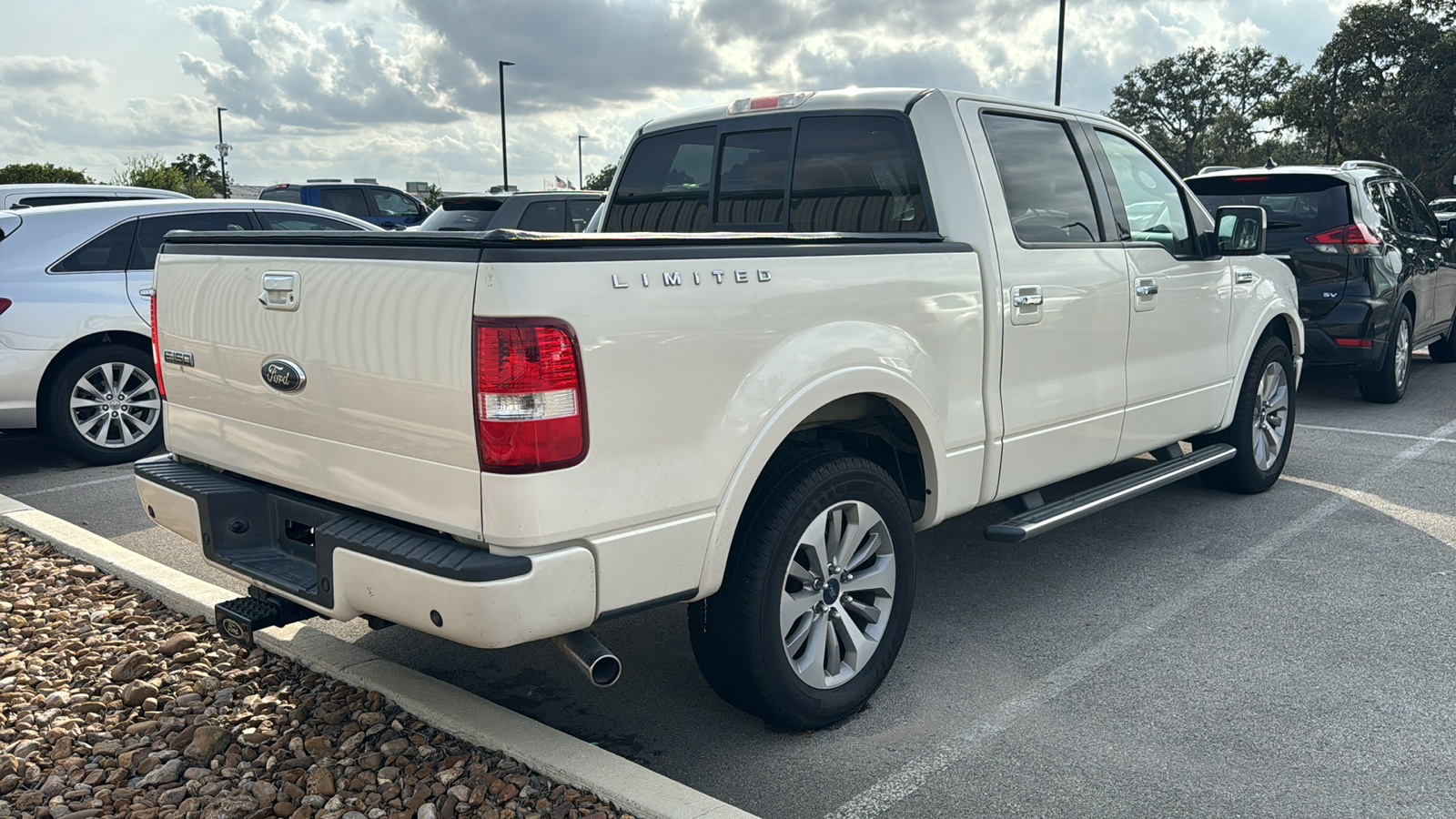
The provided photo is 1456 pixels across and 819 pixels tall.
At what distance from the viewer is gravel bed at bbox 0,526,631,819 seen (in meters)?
3.01

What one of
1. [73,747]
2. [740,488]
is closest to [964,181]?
[740,488]

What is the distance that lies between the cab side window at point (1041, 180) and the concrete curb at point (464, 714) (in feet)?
7.77

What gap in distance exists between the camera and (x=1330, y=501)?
617 centimetres

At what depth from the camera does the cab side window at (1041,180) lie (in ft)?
13.9

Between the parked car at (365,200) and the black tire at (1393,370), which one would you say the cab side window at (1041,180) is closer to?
the black tire at (1393,370)

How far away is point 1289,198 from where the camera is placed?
8.55 metres

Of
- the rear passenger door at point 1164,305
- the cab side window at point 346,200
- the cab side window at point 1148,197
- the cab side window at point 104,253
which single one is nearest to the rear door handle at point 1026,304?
the rear passenger door at point 1164,305

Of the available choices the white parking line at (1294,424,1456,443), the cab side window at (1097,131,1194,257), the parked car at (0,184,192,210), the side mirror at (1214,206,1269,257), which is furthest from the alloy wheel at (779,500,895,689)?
the parked car at (0,184,192,210)

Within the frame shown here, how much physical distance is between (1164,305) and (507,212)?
26.3ft

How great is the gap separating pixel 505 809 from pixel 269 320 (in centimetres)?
150

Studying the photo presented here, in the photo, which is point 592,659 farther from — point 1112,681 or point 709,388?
point 1112,681

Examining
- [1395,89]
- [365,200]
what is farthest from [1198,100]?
[365,200]

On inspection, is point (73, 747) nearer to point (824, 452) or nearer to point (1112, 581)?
point (824, 452)

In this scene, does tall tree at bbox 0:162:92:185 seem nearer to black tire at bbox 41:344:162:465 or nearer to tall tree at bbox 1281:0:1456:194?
black tire at bbox 41:344:162:465
